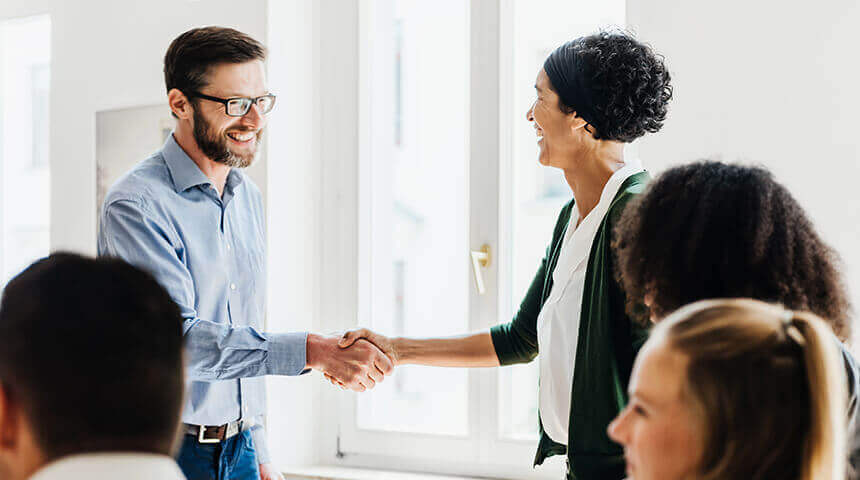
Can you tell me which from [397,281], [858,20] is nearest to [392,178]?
[397,281]

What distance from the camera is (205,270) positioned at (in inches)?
82.5

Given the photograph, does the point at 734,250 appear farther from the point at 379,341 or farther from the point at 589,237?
the point at 379,341

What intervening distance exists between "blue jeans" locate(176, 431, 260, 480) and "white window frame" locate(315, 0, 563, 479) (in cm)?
86

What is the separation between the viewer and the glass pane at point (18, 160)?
3.56 metres

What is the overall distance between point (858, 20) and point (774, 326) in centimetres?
155

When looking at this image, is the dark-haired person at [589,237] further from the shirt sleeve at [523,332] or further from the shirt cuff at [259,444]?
the shirt cuff at [259,444]

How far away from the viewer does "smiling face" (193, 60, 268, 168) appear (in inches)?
86.2

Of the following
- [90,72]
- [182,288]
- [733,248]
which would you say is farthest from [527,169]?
[733,248]

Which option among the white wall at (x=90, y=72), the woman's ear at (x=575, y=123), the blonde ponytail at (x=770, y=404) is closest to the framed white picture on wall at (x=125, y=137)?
the white wall at (x=90, y=72)

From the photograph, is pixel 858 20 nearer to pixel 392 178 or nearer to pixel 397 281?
pixel 392 178

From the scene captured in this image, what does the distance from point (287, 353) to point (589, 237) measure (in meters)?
0.79

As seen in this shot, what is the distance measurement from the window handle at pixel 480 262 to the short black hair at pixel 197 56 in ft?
3.09

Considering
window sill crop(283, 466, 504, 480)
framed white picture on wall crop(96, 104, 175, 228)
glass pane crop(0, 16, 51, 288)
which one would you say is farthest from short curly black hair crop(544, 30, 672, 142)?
glass pane crop(0, 16, 51, 288)

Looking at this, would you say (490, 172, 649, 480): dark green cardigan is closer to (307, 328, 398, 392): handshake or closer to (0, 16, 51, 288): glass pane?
(307, 328, 398, 392): handshake
